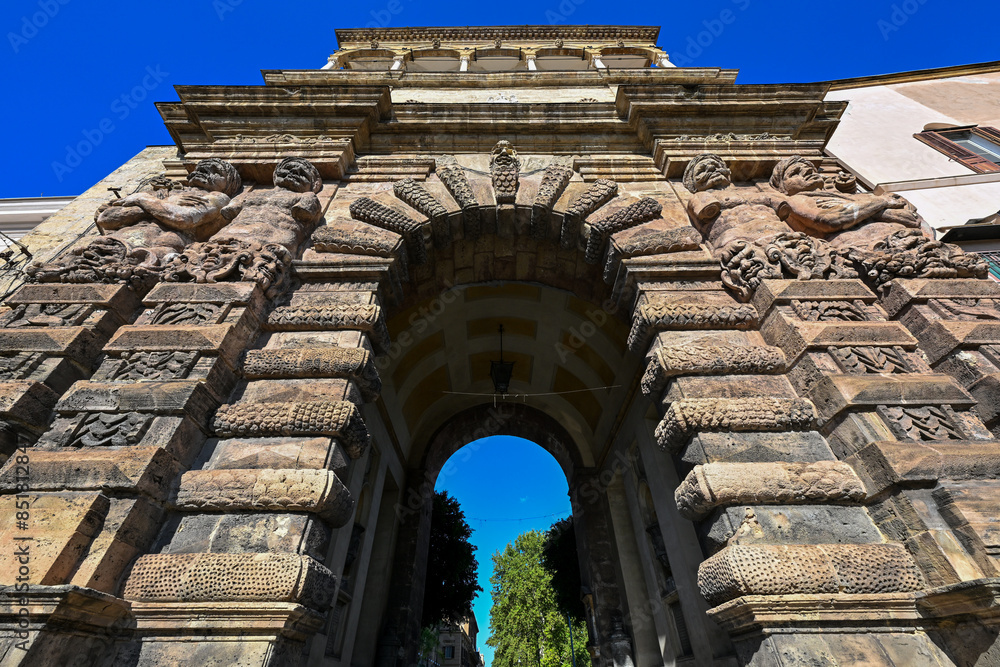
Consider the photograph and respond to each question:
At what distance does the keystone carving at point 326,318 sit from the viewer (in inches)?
154

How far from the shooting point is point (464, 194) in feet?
16.8

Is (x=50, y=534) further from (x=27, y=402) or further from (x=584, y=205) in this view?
(x=584, y=205)

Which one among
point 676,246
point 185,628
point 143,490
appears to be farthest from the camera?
point 676,246

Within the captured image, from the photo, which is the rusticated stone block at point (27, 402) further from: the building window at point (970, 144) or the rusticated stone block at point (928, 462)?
the building window at point (970, 144)

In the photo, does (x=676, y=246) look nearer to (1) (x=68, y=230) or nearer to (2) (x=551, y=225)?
(2) (x=551, y=225)

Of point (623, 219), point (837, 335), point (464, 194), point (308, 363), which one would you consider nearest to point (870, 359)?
point (837, 335)

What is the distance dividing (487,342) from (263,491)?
17.4 ft

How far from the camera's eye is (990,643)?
7.37 feet

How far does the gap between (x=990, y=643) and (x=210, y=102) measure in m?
8.89

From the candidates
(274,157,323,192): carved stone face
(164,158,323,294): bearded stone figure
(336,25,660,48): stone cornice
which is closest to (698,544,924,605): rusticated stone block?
(164,158,323,294): bearded stone figure

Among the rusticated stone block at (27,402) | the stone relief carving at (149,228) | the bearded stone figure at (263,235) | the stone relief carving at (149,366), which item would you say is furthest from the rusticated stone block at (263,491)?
the stone relief carving at (149,228)

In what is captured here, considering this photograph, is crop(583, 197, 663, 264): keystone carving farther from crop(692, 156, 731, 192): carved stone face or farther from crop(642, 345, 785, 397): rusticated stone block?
crop(642, 345, 785, 397): rusticated stone block

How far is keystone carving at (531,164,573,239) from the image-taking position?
199 inches

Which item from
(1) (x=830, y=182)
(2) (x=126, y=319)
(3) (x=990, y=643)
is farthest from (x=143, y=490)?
(1) (x=830, y=182)
